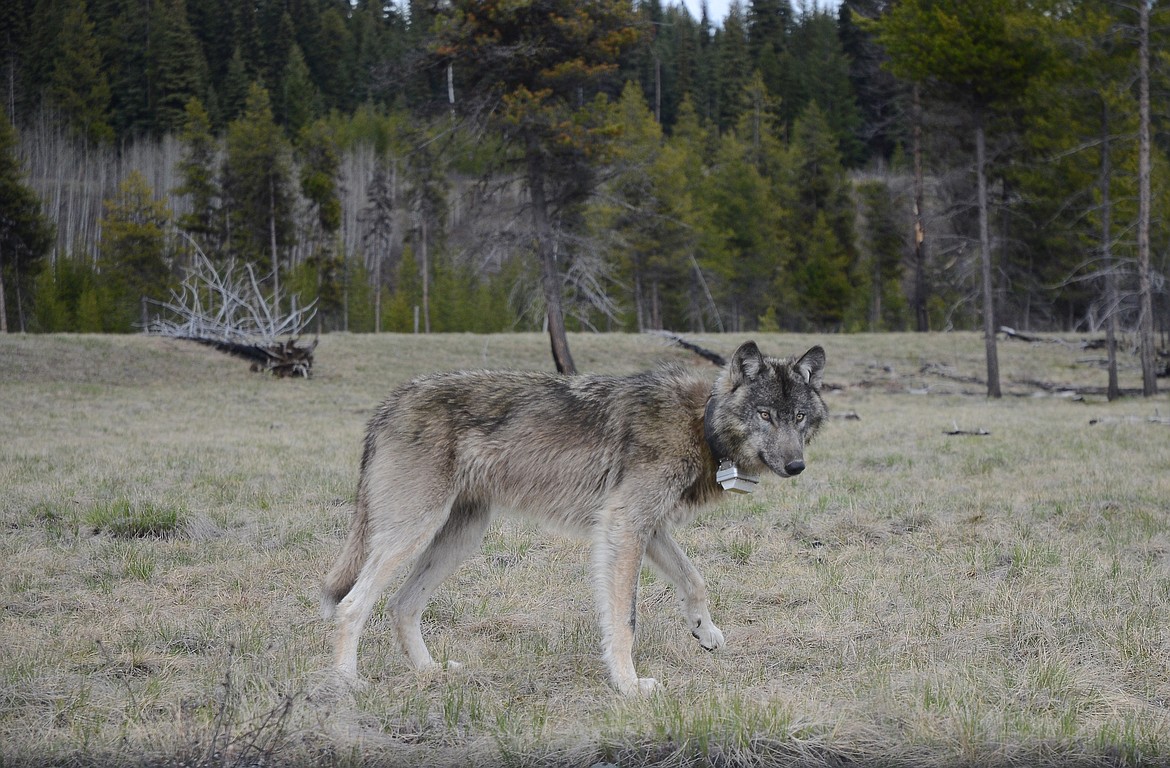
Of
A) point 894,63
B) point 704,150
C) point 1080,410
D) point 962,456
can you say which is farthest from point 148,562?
point 704,150

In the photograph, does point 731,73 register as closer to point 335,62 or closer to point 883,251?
point 883,251

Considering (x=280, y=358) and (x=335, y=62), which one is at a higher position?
(x=335, y=62)

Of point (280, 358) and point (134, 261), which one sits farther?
point (134, 261)

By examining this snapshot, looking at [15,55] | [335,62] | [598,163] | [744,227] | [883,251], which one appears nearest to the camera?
[598,163]

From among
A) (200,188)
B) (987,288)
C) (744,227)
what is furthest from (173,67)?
(987,288)

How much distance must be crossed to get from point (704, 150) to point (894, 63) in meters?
38.7

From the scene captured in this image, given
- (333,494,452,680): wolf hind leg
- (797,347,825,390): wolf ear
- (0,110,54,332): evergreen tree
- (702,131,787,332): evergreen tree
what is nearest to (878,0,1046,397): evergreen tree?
(797,347,825,390): wolf ear

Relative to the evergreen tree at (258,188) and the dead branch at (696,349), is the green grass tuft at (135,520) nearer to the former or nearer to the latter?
the dead branch at (696,349)

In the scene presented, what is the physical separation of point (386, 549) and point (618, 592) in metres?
1.29

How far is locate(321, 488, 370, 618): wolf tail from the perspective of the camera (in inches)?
202

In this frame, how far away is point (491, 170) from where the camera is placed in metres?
26.5

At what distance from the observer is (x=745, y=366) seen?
5.16 meters

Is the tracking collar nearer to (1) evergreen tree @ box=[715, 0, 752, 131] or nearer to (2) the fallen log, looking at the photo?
(2) the fallen log

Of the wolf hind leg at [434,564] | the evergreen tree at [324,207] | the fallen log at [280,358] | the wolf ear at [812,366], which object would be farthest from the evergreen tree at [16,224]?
the wolf ear at [812,366]
